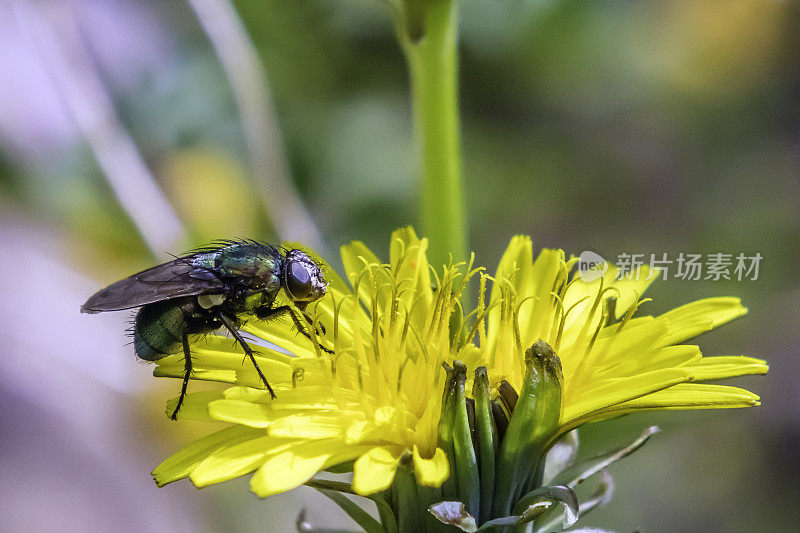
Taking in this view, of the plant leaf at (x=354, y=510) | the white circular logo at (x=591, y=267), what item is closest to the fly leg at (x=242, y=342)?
the plant leaf at (x=354, y=510)

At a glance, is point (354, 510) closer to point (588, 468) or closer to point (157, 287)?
point (588, 468)

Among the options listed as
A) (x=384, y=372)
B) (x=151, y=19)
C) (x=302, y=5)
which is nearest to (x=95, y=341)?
(x=151, y=19)

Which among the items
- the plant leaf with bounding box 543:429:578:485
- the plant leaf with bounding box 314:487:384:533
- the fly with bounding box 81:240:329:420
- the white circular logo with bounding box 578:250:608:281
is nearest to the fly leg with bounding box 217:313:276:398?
the fly with bounding box 81:240:329:420

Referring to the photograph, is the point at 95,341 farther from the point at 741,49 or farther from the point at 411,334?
the point at 741,49

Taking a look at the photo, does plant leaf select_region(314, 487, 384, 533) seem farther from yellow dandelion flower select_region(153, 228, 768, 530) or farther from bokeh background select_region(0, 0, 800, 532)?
bokeh background select_region(0, 0, 800, 532)

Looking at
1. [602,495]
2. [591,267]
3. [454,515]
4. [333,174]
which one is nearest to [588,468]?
[602,495]
